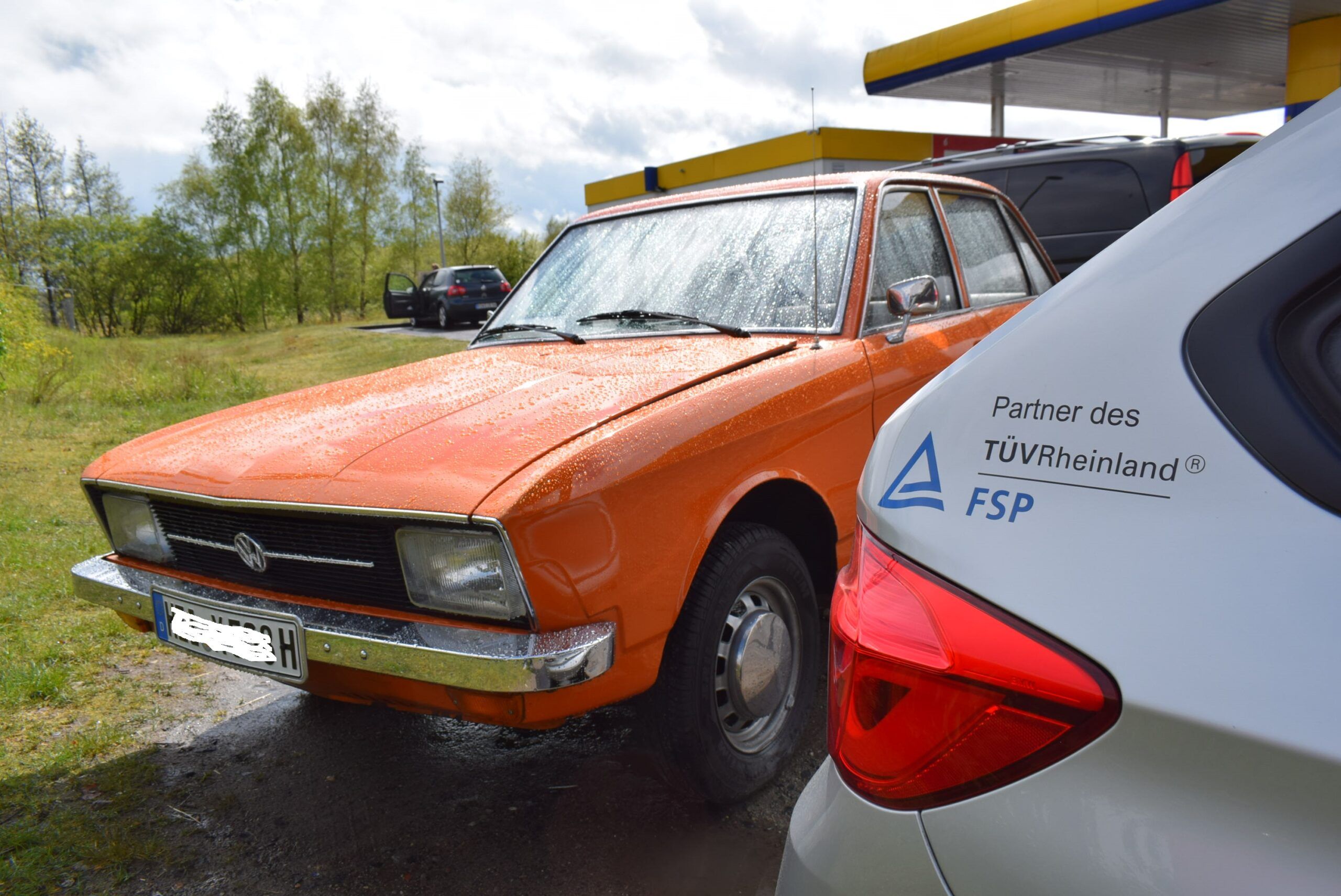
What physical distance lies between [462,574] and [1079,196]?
6.89m

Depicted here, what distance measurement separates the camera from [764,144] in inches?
966

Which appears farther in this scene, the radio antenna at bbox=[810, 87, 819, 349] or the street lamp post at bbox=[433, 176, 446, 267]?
the street lamp post at bbox=[433, 176, 446, 267]

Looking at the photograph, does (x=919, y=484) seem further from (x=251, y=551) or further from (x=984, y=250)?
(x=984, y=250)

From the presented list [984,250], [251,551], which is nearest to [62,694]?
[251,551]

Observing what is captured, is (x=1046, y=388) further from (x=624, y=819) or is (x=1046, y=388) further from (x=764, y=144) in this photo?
(x=764, y=144)

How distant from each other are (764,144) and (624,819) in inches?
936

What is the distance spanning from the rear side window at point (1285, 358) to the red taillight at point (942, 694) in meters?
0.27

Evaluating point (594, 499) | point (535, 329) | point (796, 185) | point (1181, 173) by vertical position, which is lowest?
point (594, 499)

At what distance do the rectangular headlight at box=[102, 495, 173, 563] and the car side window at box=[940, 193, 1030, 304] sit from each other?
3035 millimetres

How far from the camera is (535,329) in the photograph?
3531 mm

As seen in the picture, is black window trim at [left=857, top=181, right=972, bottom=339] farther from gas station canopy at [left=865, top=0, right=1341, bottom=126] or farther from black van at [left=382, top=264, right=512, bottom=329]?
black van at [left=382, top=264, right=512, bottom=329]

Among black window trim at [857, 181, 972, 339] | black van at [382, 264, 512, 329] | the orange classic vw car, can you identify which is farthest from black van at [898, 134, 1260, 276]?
black van at [382, 264, 512, 329]

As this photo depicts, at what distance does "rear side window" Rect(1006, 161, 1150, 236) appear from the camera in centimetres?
726

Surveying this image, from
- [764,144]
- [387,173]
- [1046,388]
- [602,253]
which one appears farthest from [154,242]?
[1046,388]
